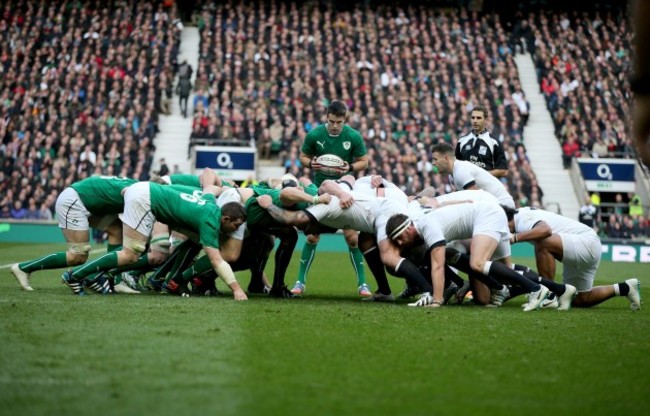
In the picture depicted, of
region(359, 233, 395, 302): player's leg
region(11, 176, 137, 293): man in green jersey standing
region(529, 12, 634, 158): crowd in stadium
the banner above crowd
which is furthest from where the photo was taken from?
region(529, 12, 634, 158): crowd in stadium

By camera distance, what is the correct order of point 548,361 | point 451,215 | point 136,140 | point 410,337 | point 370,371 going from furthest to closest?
point 136,140 < point 451,215 < point 410,337 < point 548,361 < point 370,371

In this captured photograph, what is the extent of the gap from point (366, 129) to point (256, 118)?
12.8ft

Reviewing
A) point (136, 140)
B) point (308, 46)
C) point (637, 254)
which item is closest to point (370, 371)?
point (637, 254)

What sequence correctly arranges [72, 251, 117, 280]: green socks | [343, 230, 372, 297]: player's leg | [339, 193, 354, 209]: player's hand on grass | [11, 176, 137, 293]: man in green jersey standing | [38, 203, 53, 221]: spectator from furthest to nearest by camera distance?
[38, 203, 53, 221]: spectator, [343, 230, 372, 297]: player's leg, [11, 176, 137, 293]: man in green jersey standing, [72, 251, 117, 280]: green socks, [339, 193, 354, 209]: player's hand on grass

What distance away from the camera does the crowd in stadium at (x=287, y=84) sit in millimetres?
30547

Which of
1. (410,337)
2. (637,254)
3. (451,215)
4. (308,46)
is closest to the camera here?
(410,337)

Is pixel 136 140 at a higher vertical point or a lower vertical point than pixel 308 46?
lower

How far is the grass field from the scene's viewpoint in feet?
14.3

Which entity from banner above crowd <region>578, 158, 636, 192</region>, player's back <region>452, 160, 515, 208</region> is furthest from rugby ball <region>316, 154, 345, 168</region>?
banner above crowd <region>578, 158, 636, 192</region>

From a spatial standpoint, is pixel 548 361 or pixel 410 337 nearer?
pixel 548 361

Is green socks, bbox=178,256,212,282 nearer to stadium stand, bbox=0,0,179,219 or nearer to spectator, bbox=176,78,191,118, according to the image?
stadium stand, bbox=0,0,179,219

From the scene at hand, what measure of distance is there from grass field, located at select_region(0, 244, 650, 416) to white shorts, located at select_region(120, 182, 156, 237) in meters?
0.99

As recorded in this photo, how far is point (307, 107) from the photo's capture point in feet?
108

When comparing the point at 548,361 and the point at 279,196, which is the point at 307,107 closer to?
the point at 279,196
